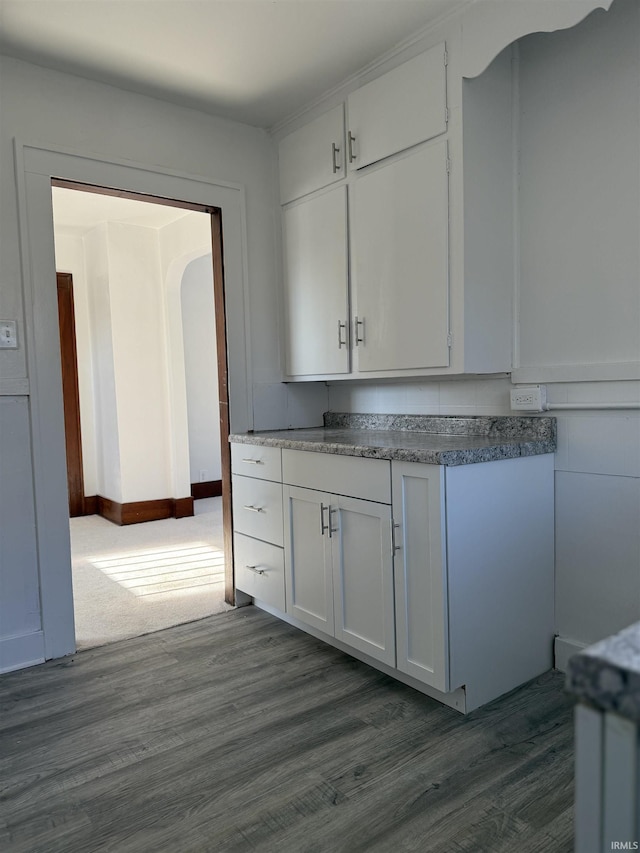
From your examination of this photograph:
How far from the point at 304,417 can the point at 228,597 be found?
1.02 metres

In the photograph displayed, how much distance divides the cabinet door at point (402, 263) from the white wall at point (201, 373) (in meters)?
Answer: 3.56

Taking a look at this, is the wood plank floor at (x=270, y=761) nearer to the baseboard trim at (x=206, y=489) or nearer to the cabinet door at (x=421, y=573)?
the cabinet door at (x=421, y=573)

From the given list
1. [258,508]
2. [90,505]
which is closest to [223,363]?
[258,508]

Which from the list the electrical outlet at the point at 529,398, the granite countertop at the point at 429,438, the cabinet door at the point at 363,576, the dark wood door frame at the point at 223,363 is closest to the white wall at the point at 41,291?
the dark wood door frame at the point at 223,363

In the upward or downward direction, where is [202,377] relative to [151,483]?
upward

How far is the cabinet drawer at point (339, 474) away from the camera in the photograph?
80.0 inches

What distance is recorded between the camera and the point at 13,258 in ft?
7.62

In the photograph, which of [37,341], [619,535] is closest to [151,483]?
[37,341]

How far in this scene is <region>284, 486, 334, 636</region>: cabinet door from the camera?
2336 mm

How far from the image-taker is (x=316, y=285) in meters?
2.82

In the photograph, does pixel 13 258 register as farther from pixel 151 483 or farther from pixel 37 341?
pixel 151 483

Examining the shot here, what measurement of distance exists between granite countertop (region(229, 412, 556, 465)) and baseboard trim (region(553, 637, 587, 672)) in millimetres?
705

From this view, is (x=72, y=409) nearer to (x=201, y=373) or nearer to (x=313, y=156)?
(x=201, y=373)

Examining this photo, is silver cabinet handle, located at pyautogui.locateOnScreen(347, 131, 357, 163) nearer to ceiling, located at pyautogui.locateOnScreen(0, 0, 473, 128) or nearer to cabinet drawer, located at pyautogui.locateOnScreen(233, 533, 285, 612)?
ceiling, located at pyautogui.locateOnScreen(0, 0, 473, 128)
